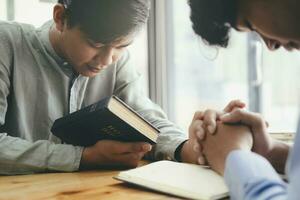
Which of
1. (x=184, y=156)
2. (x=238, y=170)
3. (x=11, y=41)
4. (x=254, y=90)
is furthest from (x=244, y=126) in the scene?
(x=254, y=90)

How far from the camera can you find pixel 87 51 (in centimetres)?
126

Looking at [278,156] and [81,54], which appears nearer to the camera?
[278,156]

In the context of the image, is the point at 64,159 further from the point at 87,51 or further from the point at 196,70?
the point at 196,70

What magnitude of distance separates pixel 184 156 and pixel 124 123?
268 millimetres

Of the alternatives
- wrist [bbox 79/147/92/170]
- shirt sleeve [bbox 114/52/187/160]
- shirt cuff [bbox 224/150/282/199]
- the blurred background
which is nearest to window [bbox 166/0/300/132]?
the blurred background

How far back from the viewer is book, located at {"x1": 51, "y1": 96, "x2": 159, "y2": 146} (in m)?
1.01

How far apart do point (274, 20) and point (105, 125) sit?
0.50 meters

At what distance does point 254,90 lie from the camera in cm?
191

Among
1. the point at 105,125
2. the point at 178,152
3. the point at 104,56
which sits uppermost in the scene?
the point at 104,56

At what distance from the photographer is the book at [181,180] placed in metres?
0.80

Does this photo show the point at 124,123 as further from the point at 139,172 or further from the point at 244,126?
the point at 244,126

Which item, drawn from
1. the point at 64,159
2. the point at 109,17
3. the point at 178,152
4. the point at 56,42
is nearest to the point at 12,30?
the point at 56,42

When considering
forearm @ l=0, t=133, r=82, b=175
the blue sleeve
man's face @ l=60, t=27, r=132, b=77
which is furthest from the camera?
man's face @ l=60, t=27, r=132, b=77

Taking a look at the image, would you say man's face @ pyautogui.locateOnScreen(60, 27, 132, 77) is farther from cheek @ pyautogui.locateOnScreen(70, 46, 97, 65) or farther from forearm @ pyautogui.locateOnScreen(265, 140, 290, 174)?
forearm @ pyautogui.locateOnScreen(265, 140, 290, 174)
